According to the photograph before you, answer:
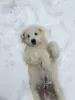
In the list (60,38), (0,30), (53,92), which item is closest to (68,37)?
(60,38)

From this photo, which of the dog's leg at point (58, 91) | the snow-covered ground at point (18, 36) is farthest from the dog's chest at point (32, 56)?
the snow-covered ground at point (18, 36)

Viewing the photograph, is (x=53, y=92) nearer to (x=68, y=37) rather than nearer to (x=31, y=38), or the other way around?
(x=31, y=38)

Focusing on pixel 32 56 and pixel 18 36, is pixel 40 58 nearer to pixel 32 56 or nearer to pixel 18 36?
pixel 32 56

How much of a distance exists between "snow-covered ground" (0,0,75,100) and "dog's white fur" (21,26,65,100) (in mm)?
334

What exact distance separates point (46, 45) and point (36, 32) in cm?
7

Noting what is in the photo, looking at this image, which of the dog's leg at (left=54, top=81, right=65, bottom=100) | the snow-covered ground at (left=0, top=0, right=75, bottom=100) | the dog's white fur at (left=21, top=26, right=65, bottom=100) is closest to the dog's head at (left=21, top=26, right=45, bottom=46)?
the dog's white fur at (left=21, top=26, right=65, bottom=100)

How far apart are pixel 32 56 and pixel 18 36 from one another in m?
0.80

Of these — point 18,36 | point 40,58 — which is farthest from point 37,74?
point 18,36

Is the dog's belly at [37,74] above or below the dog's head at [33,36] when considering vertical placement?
below

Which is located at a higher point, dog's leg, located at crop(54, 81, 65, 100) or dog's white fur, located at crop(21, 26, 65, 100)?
dog's white fur, located at crop(21, 26, 65, 100)

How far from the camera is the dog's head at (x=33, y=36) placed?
6.72 ft

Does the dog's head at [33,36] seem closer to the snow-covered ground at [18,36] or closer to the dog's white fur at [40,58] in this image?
the dog's white fur at [40,58]

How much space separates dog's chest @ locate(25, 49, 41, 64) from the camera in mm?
2035

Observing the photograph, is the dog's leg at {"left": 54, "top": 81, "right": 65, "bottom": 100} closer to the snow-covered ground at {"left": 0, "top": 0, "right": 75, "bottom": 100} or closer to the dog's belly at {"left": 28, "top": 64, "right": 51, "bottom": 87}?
the dog's belly at {"left": 28, "top": 64, "right": 51, "bottom": 87}
